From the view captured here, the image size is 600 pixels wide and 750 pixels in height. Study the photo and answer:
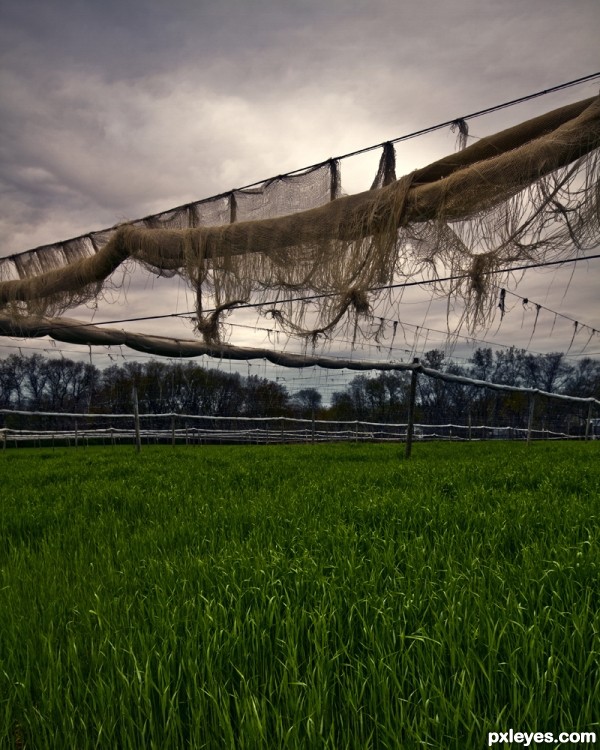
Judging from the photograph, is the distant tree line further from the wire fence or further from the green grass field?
the green grass field

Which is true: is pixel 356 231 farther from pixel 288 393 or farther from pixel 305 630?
pixel 288 393

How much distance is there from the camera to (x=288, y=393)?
2619 cm

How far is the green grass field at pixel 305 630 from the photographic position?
4.32 feet

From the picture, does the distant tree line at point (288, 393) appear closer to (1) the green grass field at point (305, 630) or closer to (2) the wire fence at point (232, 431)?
(2) the wire fence at point (232, 431)

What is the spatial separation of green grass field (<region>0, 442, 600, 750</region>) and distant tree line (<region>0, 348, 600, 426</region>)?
74.7ft

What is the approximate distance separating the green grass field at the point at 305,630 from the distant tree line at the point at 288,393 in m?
22.8

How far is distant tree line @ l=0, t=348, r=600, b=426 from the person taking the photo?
94.3 ft

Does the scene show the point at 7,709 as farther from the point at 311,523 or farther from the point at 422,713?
the point at 311,523

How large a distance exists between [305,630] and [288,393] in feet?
79.8

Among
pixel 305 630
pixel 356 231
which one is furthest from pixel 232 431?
pixel 305 630

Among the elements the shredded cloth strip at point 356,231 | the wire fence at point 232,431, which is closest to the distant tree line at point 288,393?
the wire fence at point 232,431

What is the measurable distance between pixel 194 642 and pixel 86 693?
351mm

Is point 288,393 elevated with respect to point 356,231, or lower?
lower

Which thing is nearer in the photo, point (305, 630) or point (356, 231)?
point (305, 630)
